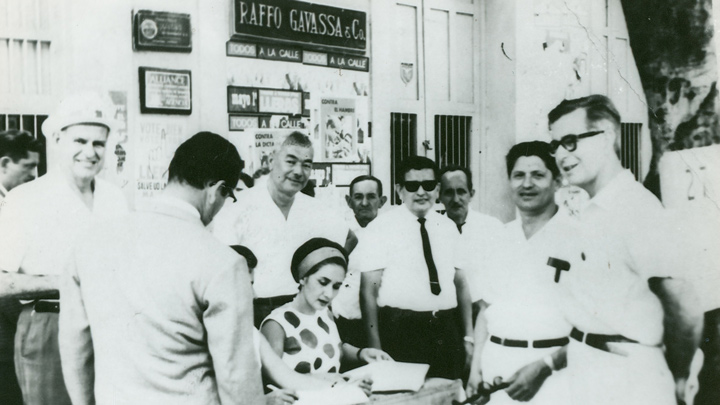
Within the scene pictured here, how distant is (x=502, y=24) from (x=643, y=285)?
5.12 feet

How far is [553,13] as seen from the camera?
353 cm

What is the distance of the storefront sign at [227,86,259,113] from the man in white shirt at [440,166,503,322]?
42.6 inches

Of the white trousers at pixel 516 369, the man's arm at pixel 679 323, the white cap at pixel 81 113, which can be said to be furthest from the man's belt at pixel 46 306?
the man's arm at pixel 679 323

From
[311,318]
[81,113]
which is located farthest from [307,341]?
[81,113]

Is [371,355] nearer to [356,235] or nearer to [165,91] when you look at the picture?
[356,235]

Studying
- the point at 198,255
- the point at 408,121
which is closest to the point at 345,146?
the point at 408,121

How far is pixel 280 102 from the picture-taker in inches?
123

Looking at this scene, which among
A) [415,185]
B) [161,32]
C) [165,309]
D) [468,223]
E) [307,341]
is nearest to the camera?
[165,309]

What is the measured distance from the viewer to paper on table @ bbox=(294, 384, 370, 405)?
2766 millimetres

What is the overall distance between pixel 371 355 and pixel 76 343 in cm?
140

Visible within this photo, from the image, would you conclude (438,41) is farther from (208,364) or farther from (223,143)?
(208,364)

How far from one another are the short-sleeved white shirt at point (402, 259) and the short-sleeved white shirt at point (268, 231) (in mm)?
357

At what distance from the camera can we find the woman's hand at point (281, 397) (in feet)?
8.93

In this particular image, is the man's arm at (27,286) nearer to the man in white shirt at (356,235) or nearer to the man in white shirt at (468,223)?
the man in white shirt at (356,235)
